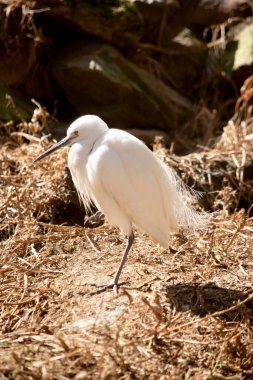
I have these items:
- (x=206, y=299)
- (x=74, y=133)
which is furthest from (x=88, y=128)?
(x=206, y=299)

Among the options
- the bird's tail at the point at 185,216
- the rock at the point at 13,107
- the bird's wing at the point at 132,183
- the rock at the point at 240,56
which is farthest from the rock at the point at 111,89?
the bird's wing at the point at 132,183

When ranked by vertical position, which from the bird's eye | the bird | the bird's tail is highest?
the bird's eye

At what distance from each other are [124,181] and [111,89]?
92.7 inches

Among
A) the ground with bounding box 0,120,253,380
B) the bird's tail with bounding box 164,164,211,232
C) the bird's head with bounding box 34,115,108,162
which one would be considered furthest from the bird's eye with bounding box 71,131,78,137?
the ground with bounding box 0,120,253,380

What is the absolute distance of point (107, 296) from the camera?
10.3ft

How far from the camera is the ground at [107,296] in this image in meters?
2.55

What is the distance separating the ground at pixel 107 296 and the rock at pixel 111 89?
98 cm

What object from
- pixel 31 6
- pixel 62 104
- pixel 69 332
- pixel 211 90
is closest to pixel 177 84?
pixel 211 90

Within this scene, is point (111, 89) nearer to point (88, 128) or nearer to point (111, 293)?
point (88, 128)

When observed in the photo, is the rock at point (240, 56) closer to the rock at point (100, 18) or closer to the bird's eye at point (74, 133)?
the rock at point (100, 18)

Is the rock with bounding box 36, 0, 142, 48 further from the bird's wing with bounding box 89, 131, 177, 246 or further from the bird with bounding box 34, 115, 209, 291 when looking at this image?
the bird's wing with bounding box 89, 131, 177, 246

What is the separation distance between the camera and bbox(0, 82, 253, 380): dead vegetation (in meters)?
2.57

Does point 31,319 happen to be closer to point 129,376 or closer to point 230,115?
point 129,376

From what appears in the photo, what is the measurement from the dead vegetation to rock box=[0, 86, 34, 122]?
19cm
